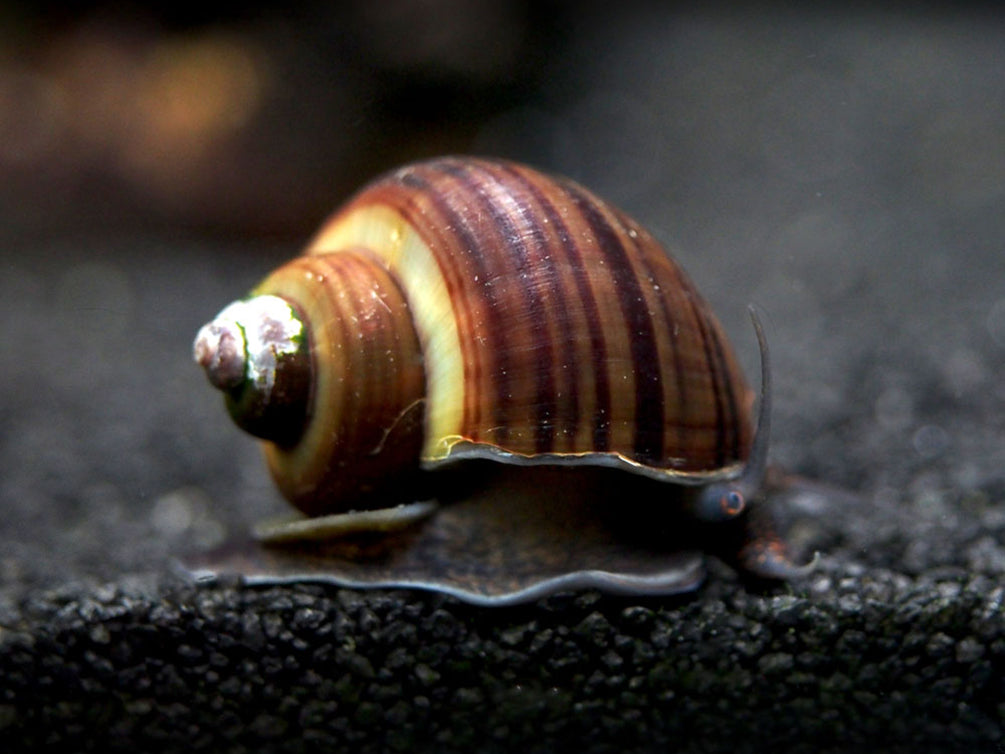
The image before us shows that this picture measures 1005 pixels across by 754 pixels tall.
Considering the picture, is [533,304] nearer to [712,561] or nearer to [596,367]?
[596,367]

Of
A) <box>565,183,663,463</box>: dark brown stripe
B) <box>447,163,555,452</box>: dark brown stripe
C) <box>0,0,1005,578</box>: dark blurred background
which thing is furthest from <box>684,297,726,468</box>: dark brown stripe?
<box>0,0,1005,578</box>: dark blurred background

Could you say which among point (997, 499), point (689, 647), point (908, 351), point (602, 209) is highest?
point (602, 209)

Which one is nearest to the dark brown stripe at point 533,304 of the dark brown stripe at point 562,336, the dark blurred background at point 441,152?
the dark brown stripe at point 562,336

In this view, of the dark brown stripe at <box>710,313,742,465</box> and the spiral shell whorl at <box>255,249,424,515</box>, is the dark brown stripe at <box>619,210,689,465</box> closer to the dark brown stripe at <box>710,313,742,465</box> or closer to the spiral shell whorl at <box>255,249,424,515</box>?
the dark brown stripe at <box>710,313,742,465</box>

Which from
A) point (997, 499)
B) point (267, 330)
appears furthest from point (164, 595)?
point (997, 499)

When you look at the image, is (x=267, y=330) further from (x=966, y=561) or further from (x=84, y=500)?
(x=966, y=561)

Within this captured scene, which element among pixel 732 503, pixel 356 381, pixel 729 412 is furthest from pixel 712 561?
pixel 356 381
